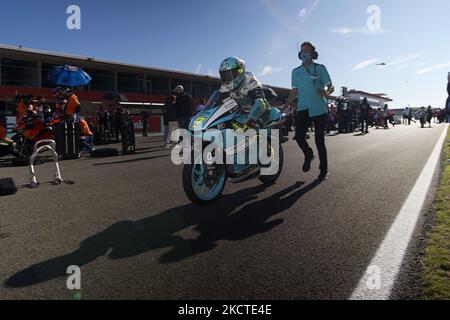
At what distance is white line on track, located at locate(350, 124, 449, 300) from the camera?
2271mm

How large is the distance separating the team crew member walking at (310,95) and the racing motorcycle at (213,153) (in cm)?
148

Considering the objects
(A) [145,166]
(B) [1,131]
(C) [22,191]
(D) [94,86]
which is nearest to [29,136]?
(B) [1,131]

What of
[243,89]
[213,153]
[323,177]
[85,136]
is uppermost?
[243,89]

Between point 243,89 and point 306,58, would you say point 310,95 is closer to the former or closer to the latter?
point 306,58

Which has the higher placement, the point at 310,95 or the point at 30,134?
the point at 310,95

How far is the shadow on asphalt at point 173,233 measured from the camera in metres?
2.73

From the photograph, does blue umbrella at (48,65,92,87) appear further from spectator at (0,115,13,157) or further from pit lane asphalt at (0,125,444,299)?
pit lane asphalt at (0,125,444,299)

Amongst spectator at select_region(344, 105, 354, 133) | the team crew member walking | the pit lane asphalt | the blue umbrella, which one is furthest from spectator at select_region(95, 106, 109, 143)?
spectator at select_region(344, 105, 354, 133)

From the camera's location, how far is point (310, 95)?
6.48 meters

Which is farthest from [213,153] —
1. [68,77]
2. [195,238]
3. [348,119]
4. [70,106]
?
[348,119]

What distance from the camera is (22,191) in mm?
5566

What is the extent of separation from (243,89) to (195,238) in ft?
8.15

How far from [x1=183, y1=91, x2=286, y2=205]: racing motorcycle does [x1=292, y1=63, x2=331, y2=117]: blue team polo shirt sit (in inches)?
60.3

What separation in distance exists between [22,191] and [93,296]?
3946mm
